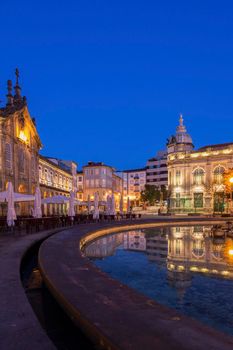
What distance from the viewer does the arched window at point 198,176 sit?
66.9m

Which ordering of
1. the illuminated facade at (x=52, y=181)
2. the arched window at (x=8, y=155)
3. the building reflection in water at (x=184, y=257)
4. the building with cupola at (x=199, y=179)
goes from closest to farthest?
the building reflection in water at (x=184, y=257) → the arched window at (x=8, y=155) → the illuminated facade at (x=52, y=181) → the building with cupola at (x=199, y=179)

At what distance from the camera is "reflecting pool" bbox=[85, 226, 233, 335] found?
6.28 metres

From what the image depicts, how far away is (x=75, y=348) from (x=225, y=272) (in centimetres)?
668

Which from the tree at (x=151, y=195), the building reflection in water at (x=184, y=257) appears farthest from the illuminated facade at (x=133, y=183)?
the building reflection in water at (x=184, y=257)

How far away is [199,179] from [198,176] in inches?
29.4

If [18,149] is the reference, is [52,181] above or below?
below

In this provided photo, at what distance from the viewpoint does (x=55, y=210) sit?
53156mm

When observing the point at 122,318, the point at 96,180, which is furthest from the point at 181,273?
the point at 96,180

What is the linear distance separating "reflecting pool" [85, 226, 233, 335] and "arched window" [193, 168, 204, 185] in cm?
5267

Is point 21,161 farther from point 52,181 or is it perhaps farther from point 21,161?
point 52,181

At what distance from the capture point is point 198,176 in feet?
221

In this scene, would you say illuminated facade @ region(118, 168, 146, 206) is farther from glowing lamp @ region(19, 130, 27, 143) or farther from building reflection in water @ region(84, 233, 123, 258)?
building reflection in water @ region(84, 233, 123, 258)

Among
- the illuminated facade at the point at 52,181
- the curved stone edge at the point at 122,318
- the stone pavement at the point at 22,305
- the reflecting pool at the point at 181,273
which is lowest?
the reflecting pool at the point at 181,273

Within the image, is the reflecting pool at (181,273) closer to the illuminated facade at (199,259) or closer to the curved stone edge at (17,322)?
the illuminated facade at (199,259)
